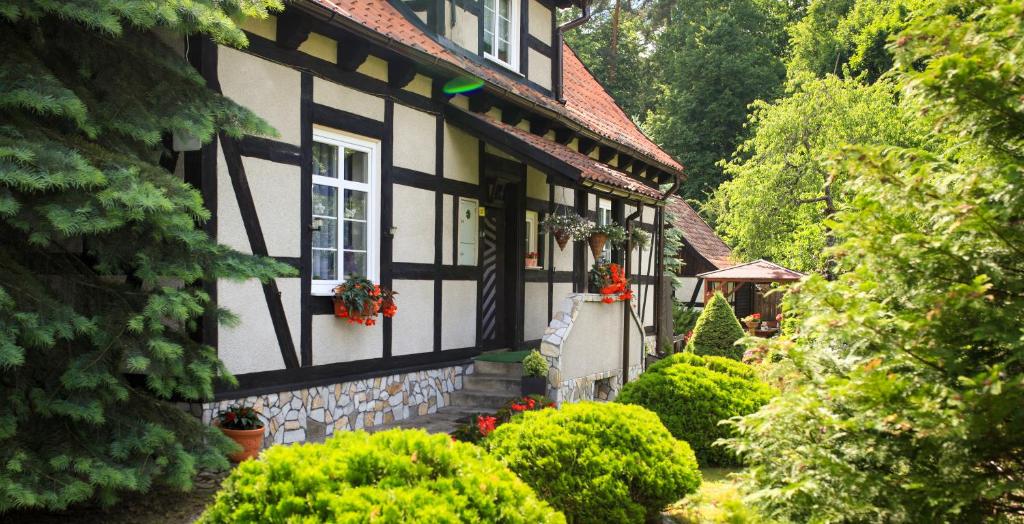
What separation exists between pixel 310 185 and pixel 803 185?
1414 centimetres

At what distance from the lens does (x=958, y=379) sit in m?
3.39

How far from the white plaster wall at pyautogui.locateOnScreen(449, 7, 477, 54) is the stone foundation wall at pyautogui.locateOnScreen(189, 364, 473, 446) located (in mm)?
4194

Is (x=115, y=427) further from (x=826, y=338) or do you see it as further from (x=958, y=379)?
(x=958, y=379)

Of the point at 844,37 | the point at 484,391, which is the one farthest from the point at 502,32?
the point at 844,37

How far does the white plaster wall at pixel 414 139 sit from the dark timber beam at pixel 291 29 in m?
1.69

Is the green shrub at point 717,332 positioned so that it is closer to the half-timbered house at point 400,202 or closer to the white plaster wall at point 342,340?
the half-timbered house at point 400,202

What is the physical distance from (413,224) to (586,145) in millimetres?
5250

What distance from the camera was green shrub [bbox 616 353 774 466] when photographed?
7879 millimetres

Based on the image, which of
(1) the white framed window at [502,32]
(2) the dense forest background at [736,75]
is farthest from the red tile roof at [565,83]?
(2) the dense forest background at [736,75]

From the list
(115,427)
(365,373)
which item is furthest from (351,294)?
(115,427)

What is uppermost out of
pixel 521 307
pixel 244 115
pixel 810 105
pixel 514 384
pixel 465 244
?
pixel 810 105

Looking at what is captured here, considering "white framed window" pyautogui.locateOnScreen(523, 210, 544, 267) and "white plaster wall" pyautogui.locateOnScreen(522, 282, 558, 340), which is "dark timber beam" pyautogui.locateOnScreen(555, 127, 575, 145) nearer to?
"white framed window" pyautogui.locateOnScreen(523, 210, 544, 267)

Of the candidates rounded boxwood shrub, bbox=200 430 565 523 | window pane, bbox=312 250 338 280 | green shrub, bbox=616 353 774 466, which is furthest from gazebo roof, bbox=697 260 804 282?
rounded boxwood shrub, bbox=200 430 565 523

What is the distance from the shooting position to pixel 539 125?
11625 mm
